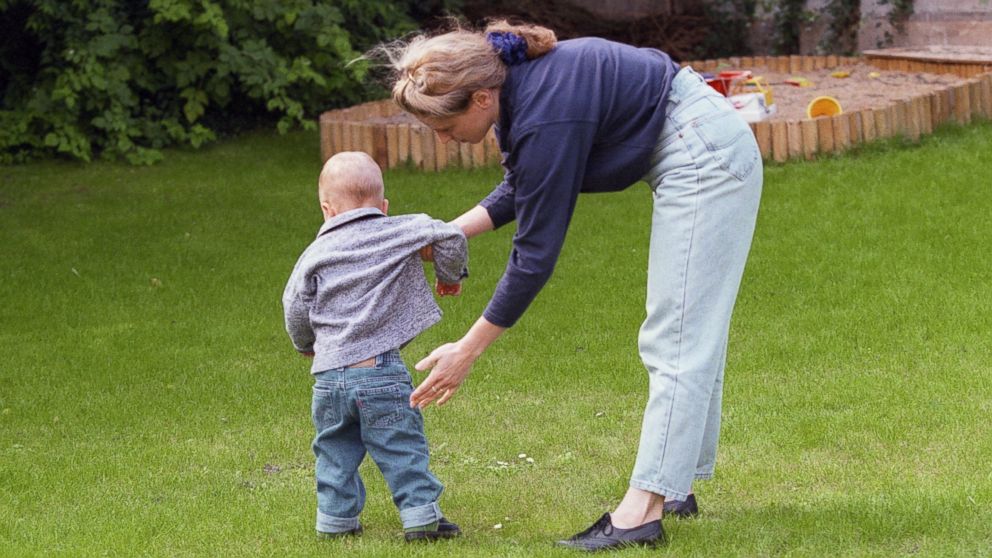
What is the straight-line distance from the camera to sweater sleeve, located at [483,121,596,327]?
3.48 metres

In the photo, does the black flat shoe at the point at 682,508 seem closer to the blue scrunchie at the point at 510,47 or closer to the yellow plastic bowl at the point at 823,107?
the blue scrunchie at the point at 510,47

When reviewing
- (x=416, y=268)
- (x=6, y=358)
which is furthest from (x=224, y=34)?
(x=416, y=268)

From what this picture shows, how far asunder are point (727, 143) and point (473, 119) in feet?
2.30

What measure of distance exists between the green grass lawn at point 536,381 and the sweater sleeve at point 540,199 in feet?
2.73

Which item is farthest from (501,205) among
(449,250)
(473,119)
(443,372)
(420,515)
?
(420,515)

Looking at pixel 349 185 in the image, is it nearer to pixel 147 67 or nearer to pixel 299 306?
pixel 299 306

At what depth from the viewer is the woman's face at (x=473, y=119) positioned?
11.7 ft

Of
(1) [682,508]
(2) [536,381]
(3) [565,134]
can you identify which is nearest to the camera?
(3) [565,134]

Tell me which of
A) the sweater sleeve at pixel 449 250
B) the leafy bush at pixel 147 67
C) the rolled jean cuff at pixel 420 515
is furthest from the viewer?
the leafy bush at pixel 147 67

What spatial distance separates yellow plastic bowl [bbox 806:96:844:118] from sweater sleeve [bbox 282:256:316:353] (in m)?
6.76

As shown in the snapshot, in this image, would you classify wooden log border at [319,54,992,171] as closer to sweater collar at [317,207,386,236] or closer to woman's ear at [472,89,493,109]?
sweater collar at [317,207,386,236]

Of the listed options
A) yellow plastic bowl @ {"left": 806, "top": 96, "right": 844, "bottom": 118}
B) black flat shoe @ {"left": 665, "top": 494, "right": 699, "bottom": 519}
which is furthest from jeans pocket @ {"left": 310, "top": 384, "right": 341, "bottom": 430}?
yellow plastic bowl @ {"left": 806, "top": 96, "right": 844, "bottom": 118}

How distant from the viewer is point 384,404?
13.2 ft

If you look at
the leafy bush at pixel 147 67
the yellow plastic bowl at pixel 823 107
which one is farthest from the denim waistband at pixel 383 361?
the leafy bush at pixel 147 67
